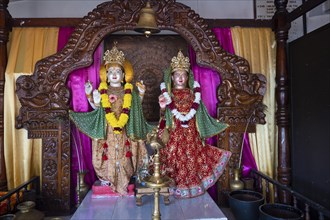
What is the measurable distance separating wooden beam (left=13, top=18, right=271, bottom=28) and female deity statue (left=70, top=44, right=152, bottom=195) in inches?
28.2

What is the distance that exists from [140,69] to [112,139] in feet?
2.86

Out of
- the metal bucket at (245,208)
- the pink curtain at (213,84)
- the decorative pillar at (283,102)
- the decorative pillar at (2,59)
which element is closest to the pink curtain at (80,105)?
the decorative pillar at (2,59)

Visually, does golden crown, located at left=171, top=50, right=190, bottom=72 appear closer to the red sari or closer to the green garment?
the red sari

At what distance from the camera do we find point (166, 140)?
2658 mm

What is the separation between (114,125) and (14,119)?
42.9 inches

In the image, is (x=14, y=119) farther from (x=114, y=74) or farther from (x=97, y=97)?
(x=114, y=74)

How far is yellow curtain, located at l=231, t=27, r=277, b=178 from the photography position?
3232 millimetres

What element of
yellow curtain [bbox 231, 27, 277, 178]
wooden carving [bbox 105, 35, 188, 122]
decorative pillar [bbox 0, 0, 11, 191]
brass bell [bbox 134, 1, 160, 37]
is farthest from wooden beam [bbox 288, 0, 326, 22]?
decorative pillar [bbox 0, 0, 11, 191]

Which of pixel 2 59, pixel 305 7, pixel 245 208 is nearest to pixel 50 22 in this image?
pixel 2 59

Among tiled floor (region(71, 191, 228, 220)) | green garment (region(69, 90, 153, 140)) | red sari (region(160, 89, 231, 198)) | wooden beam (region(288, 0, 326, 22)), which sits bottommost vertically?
tiled floor (region(71, 191, 228, 220))

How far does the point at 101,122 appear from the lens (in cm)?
283

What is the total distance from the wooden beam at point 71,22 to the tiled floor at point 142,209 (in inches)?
71.1

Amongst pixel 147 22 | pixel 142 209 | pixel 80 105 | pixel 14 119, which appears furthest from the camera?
pixel 80 105

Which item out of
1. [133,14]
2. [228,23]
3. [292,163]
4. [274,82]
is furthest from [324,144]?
[133,14]
